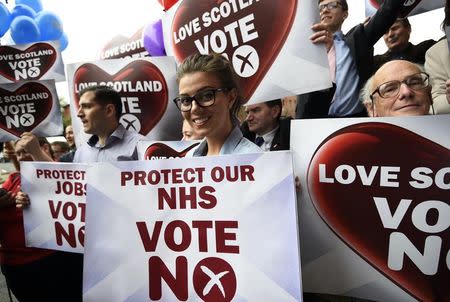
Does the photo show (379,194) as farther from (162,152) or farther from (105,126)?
(105,126)

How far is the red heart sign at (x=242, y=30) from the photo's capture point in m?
1.55

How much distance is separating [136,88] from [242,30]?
833mm

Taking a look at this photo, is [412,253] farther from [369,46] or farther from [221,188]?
[369,46]

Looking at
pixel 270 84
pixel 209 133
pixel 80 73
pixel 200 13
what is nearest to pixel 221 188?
pixel 209 133

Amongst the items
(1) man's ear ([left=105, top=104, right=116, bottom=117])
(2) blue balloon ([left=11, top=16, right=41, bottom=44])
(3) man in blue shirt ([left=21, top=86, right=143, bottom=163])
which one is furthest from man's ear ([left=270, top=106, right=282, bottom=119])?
(2) blue balloon ([left=11, top=16, right=41, bottom=44])

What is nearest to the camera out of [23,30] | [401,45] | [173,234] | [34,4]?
[173,234]

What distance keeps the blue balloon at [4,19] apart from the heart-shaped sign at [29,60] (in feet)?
7.78

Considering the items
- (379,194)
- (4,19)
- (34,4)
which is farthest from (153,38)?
(34,4)

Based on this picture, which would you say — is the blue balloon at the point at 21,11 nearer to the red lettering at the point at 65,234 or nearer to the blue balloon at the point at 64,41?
the blue balloon at the point at 64,41

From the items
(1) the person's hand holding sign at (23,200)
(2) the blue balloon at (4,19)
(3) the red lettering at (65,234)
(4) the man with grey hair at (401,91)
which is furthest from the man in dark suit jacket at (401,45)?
(2) the blue balloon at (4,19)

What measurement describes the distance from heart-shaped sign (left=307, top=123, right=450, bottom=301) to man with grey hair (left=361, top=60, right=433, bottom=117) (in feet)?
0.75

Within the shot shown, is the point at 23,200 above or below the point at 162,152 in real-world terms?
below

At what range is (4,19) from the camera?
4.68 meters

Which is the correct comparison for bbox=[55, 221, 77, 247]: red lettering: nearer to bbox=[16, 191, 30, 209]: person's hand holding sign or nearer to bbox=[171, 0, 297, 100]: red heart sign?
bbox=[16, 191, 30, 209]: person's hand holding sign
